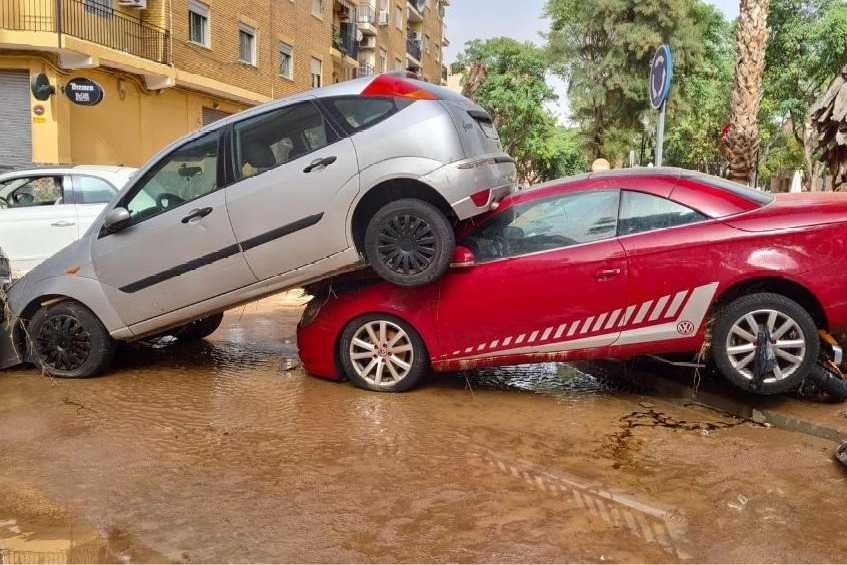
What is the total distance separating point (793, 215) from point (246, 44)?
2208 centimetres

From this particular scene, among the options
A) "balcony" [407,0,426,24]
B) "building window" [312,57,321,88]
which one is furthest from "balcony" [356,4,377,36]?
"balcony" [407,0,426,24]

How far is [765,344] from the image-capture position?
15.6ft

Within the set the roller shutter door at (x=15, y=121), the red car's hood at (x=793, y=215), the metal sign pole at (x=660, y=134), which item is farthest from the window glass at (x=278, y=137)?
the roller shutter door at (x=15, y=121)

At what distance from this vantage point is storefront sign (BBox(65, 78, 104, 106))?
15781 millimetres

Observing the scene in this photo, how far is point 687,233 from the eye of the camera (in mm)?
4926

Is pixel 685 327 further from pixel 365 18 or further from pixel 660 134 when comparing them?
pixel 365 18

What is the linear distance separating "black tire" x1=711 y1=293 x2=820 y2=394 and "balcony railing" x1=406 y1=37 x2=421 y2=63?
1754 inches

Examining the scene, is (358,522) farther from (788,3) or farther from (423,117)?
(788,3)

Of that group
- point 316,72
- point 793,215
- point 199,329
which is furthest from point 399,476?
point 316,72

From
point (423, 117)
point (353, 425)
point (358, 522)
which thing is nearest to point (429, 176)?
point (423, 117)

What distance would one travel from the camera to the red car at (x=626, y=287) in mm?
4754

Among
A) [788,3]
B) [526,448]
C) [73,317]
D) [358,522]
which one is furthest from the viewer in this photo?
[788,3]

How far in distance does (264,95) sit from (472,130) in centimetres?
2093

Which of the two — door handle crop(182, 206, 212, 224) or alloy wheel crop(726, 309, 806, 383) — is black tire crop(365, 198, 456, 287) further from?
alloy wheel crop(726, 309, 806, 383)
